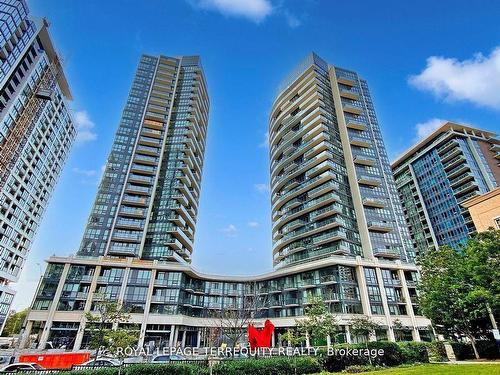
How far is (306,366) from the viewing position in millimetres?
20156

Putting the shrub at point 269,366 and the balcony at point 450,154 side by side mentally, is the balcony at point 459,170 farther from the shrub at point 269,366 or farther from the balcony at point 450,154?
the shrub at point 269,366

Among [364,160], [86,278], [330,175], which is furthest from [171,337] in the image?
[364,160]

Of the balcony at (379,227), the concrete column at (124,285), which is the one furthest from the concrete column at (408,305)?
the concrete column at (124,285)

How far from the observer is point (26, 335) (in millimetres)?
47406

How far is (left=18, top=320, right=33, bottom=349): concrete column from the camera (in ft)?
151

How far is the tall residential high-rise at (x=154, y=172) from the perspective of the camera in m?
63.9

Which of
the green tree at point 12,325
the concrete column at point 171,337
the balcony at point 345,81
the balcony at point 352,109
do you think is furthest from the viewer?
the green tree at point 12,325

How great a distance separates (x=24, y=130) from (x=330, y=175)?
65998 millimetres

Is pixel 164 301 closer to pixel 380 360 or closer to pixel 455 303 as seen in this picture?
pixel 380 360

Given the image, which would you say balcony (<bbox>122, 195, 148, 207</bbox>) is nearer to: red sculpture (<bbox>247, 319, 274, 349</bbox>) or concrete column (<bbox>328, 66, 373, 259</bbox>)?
concrete column (<bbox>328, 66, 373, 259</bbox>)

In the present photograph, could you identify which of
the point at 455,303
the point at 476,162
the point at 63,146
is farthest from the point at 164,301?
the point at 476,162

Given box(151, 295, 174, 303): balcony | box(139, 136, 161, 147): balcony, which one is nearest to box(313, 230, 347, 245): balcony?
box(151, 295, 174, 303): balcony

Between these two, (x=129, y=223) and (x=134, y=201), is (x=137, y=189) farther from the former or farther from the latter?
(x=129, y=223)

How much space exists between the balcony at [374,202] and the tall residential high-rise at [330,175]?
0.22 meters
